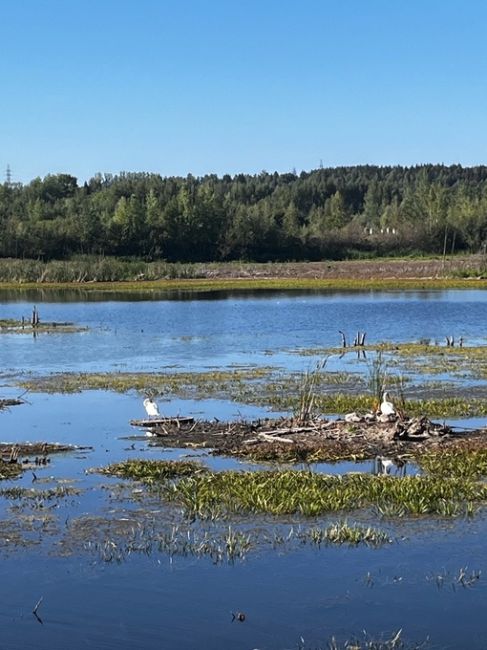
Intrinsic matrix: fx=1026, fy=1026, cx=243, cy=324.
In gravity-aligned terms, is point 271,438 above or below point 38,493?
above

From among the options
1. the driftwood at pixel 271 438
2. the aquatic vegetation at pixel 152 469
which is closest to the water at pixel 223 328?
the driftwood at pixel 271 438

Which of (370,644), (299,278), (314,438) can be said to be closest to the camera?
(370,644)

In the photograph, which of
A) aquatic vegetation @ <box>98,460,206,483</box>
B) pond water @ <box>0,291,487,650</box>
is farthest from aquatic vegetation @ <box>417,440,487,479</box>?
aquatic vegetation @ <box>98,460,206,483</box>

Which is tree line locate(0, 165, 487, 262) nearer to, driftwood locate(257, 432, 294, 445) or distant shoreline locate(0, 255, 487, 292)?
distant shoreline locate(0, 255, 487, 292)

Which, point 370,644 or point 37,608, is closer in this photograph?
point 370,644

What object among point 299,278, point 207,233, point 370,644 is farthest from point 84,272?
point 370,644

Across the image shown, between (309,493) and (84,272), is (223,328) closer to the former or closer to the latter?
(309,493)

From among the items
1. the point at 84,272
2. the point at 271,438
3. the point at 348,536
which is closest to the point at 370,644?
the point at 348,536

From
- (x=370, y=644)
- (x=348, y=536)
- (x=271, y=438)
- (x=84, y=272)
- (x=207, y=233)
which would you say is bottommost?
(x=370, y=644)

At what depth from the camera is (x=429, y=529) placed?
48.4 ft

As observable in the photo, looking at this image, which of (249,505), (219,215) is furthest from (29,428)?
(219,215)

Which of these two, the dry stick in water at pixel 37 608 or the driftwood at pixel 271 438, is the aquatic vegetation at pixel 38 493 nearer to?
the dry stick in water at pixel 37 608

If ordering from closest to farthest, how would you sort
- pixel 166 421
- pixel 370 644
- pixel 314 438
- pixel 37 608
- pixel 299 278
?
pixel 370 644
pixel 37 608
pixel 314 438
pixel 166 421
pixel 299 278

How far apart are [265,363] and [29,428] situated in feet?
52.3
